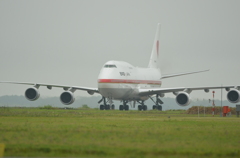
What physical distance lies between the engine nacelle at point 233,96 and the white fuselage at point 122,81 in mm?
11661

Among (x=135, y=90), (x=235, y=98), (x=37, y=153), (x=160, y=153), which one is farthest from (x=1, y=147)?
(x=135, y=90)

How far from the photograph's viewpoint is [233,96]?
48.2 m

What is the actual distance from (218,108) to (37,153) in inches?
1442

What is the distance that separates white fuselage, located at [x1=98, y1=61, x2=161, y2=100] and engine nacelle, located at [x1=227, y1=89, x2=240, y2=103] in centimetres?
1166

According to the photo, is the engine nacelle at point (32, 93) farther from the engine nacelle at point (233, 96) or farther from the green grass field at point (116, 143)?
the green grass field at point (116, 143)

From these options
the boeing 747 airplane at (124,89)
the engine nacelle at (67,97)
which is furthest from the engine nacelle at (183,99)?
the engine nacelle at (67,97)

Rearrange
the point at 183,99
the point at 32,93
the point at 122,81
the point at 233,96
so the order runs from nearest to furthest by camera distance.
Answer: the point at 233,96 < the point at 183,99 < the point at 32,93 < the point at 122,81

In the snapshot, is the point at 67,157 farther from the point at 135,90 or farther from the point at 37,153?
the point at 135,90

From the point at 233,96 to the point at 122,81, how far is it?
12119mm

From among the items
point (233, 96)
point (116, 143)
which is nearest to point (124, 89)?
point (233, 96)

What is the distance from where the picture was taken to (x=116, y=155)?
14.3 m

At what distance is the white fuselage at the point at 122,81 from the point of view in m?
52.4

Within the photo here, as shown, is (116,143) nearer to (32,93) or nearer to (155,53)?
(32,93)

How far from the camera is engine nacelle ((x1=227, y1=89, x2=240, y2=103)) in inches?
1879
